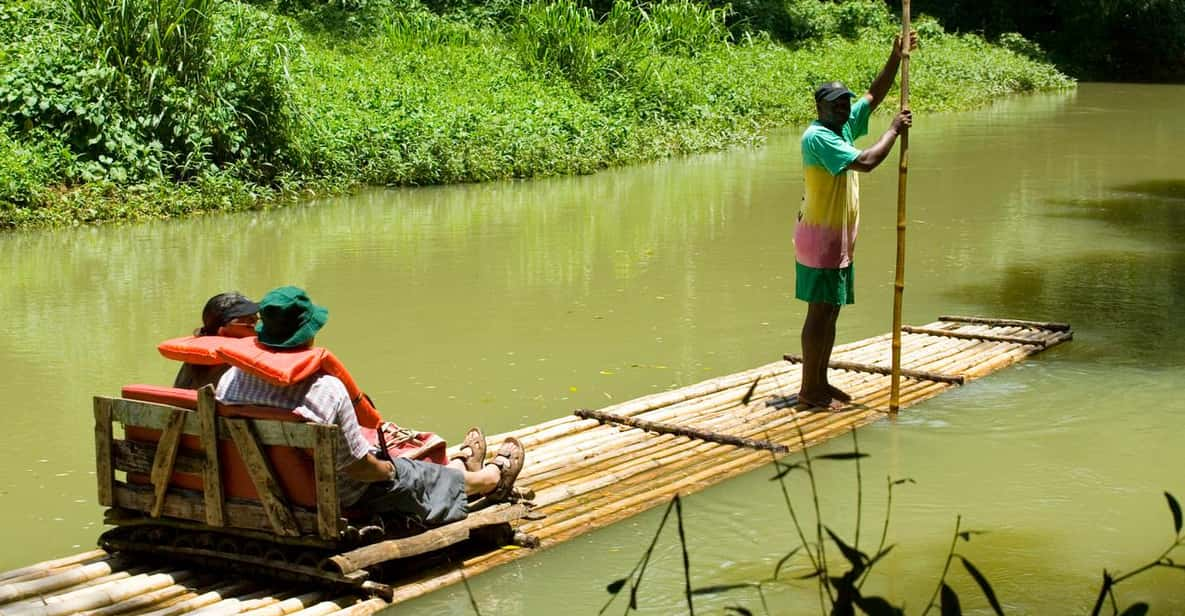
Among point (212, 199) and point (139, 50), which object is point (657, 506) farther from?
point (139, 50)

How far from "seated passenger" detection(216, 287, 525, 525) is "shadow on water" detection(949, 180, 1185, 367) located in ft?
15.3

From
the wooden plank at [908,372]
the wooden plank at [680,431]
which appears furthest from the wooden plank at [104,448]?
the wooden plank at [908,372]

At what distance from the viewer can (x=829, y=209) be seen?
6500 millimetres

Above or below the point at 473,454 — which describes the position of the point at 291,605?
below

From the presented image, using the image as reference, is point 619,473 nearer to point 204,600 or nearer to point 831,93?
point 204,600

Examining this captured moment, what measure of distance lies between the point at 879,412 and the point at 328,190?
8.80 m

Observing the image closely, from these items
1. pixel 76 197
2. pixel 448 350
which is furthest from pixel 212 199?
pixel 448 350

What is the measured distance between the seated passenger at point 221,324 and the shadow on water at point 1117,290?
496cm

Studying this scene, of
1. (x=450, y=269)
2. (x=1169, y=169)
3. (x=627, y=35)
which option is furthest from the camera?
(x=627, y=35)

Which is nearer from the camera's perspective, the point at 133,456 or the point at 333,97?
the point at 133,456

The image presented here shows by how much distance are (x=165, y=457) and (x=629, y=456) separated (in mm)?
2063

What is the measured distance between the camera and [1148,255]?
37.7 feet

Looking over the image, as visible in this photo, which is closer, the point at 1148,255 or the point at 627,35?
the point at 1148,255

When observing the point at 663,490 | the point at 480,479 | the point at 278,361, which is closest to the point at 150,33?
the point at 663,490
